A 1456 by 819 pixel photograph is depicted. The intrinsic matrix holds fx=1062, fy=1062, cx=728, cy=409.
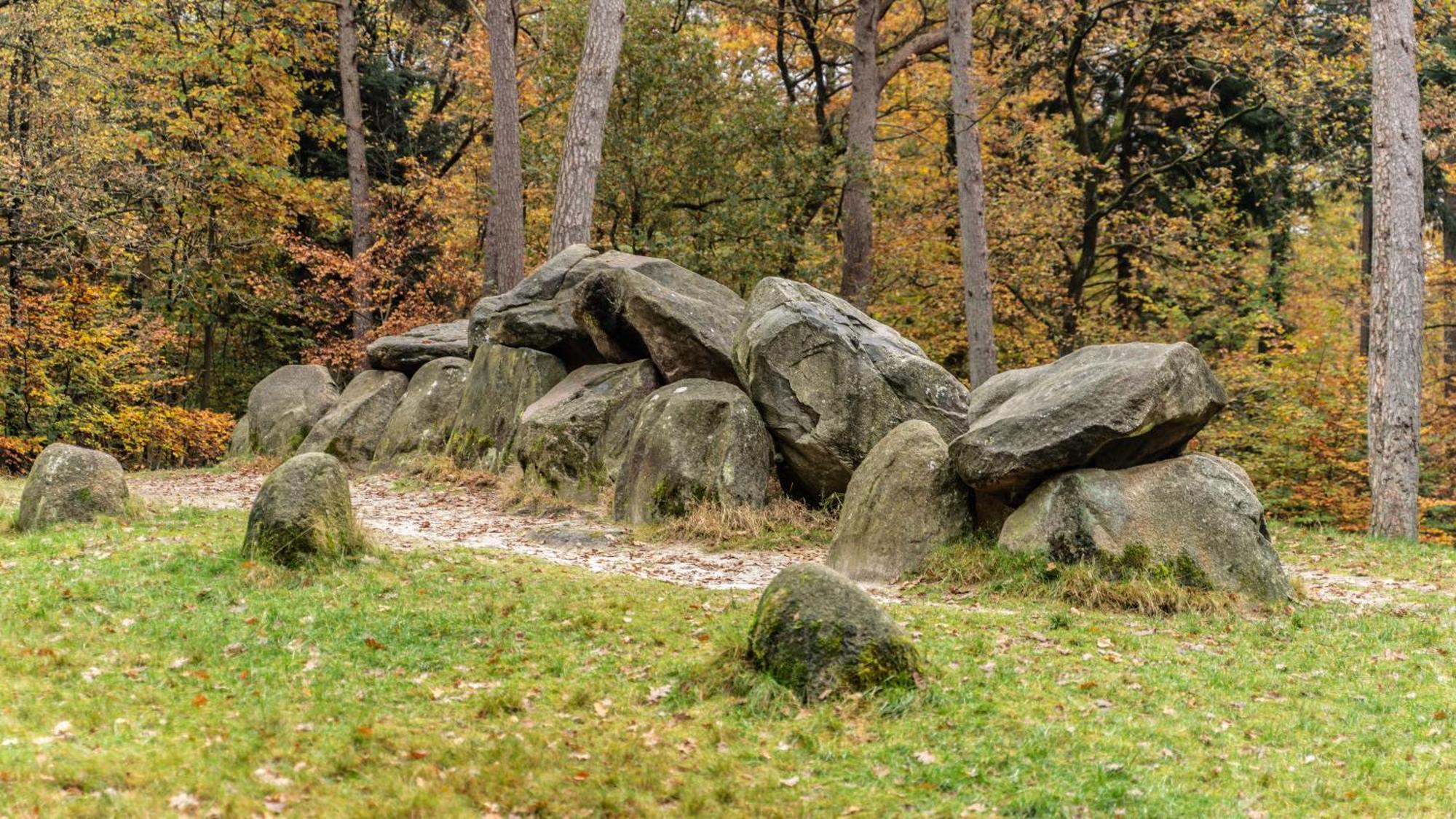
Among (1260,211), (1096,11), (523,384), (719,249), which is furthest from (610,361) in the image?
(1260,211)

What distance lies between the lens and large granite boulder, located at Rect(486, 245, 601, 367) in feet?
54.9

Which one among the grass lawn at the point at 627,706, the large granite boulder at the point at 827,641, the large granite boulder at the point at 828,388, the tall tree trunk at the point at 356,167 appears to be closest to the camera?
the grass lawn at the point at 627,706

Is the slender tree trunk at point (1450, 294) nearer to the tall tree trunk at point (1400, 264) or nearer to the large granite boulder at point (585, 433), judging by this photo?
the tall tree trunk at point (1400, 264)

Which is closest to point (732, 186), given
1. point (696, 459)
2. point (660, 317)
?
point (660, 317)

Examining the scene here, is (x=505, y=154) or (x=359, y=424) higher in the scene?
(x=505, y=154)

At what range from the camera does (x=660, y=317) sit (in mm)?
14648

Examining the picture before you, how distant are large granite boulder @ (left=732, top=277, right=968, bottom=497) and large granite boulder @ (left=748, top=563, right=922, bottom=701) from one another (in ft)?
19.8

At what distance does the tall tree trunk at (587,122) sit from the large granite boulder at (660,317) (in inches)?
105

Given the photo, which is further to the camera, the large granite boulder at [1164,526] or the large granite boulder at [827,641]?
the large granite boulder at [1164,526]

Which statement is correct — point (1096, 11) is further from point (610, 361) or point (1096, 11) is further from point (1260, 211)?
point (610, 361)

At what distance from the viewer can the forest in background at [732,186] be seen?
19688 mm

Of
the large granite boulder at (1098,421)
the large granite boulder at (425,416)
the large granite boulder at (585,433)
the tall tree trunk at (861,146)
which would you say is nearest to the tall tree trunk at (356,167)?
the large granite boulder at (425,416)

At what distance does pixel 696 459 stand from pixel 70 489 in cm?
684

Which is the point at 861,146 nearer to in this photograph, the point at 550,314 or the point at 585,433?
→ the point at 550,314
